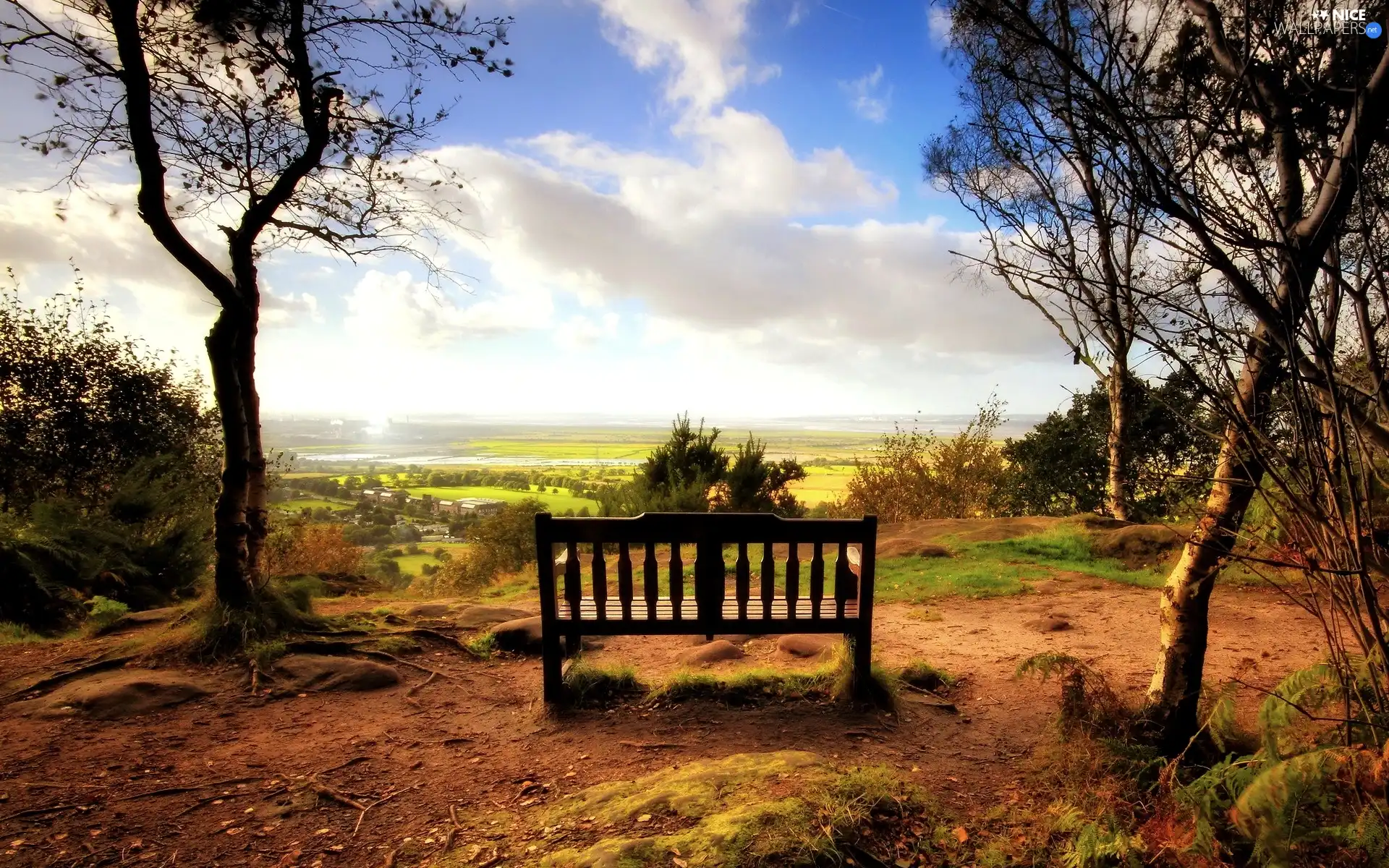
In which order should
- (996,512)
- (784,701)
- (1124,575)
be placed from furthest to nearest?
(996,512)
(1124,575)
(784,701)

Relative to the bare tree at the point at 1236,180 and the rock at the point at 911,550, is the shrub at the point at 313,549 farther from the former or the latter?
the bare tree at the point at 1236,180

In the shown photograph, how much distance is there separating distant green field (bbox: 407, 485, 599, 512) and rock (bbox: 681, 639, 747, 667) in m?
22.4

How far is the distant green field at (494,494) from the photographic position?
1203 inches

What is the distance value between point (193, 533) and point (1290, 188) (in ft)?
41.3

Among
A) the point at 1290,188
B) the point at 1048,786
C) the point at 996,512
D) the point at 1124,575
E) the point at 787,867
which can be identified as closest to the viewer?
the point at 787,867

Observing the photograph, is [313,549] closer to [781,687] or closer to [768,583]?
[781,687]

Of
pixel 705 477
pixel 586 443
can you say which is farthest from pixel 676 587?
pixel 586 443

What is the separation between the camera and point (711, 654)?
18.8 feet

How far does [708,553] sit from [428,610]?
14.9 feet

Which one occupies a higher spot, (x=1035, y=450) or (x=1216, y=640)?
(x=1035, y=450)

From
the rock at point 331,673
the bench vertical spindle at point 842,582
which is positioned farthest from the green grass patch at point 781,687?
the rock at point 331,673

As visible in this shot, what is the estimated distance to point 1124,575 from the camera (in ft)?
30.0

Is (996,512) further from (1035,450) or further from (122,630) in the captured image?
(122,630)

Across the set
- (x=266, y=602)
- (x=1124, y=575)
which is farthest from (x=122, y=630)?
(x=1124, y=575)
